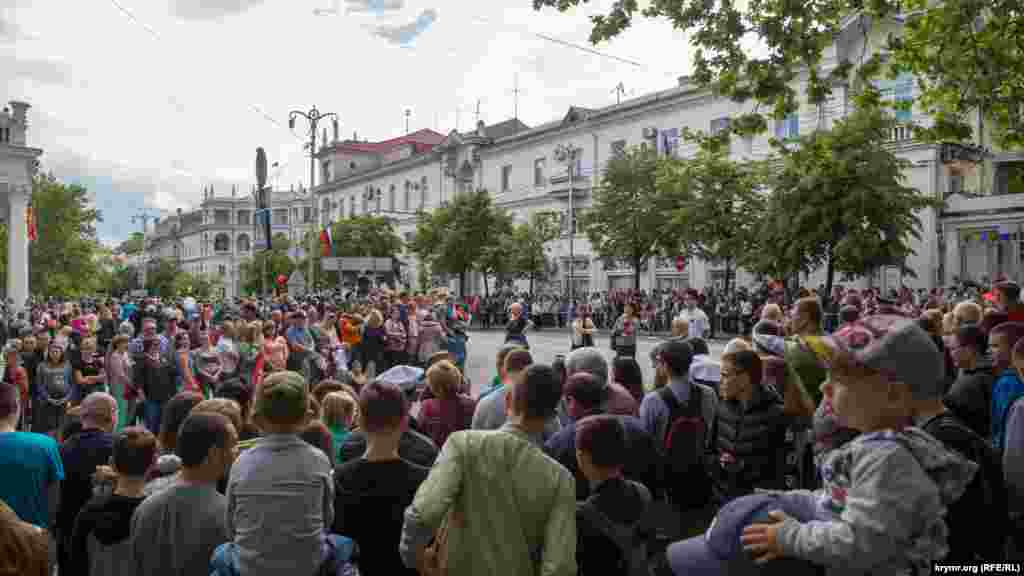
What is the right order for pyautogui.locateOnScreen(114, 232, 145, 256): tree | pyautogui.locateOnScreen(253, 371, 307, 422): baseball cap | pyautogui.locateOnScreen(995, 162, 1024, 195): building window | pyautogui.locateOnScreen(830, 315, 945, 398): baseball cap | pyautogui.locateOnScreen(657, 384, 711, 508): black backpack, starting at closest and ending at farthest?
pyautogui.locateOnScreen(830, 315, 945, 398): baseball cap, pyautogui.locateOnScreen(253, 371, 307, 422): baseball cap, pyautogui.locateOnScreen(657, 384, 711, 508): black backpack, pyautogui.locateOnScreen(995, 162, 1024, 195): building window, pyautogui.locateOnScreen(114, 232, 145, 256): tree

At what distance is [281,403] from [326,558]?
0.74 meters

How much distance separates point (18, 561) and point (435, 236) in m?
47.0

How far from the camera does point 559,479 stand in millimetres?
3154

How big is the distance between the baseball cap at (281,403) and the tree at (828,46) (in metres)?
7.13

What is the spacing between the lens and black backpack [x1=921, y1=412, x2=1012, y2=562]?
305cm

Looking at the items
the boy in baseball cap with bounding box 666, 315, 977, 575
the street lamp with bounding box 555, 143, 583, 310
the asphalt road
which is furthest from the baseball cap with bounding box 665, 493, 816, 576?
the street lamp with bounding box 555, 143, 583, 310

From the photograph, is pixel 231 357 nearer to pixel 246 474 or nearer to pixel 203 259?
pixel 246 474

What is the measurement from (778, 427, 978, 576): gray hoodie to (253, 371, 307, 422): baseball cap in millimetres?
2371

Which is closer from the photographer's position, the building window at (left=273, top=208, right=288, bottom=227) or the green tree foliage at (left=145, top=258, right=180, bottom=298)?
the green tree foliage at (left=145, top=258, right=180, bottom=298)

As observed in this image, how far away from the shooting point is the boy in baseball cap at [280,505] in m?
3.44

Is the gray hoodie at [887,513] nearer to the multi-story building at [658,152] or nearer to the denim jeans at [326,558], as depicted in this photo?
the denim jeans at [326,558]

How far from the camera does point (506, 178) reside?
186 ft

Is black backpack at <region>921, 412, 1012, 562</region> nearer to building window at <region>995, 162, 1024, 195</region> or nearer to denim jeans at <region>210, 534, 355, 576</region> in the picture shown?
denim jeans at <region>210, 534, 355, 576</region>

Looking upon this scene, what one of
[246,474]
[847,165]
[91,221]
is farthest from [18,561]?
[91,221]
